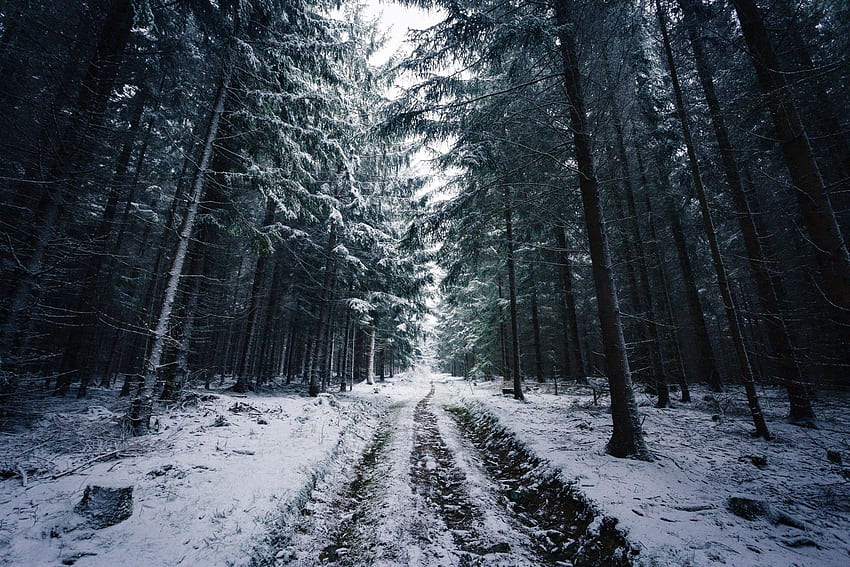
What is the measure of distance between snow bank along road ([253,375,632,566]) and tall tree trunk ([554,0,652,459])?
178 centimetres

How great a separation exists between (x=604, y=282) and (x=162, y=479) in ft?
28.0

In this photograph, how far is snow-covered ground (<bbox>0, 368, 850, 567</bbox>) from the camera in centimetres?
314

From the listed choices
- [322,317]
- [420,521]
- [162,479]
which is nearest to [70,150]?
[162,479]

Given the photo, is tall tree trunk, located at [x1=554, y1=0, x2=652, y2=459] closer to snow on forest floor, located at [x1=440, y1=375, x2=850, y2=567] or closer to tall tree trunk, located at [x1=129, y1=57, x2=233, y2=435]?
snow on forest floor, located at [x1=440, y1=375, x2=850, y2=567]

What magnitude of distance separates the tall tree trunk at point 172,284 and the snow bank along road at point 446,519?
4.61 meters

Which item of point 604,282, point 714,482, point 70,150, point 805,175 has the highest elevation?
point 70,150

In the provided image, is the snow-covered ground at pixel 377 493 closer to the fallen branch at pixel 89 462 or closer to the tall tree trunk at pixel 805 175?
the fallen branch at pixel 89 462

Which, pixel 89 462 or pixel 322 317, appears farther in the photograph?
pixel 322 317

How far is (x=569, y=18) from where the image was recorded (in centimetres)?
605

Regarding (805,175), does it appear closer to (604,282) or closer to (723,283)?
(723,283)

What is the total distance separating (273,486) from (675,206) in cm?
1714

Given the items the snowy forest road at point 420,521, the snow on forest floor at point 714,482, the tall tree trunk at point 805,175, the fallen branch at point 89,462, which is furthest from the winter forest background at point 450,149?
the snowy forest road at point 420,521

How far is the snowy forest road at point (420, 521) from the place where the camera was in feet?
11.5

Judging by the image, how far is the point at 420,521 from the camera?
4207 millimetres
